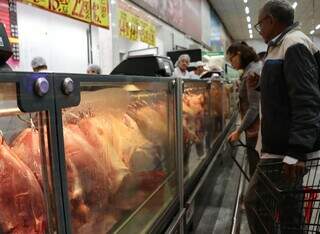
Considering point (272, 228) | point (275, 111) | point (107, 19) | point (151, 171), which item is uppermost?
point (107, 19)

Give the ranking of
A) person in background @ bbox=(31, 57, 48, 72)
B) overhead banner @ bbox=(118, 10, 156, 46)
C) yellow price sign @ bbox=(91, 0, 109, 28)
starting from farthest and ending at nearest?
1. overhead banner @ bbox=(118, 10, 156, 46)
2. yellow price sign @ bbox=(91, 0, 109, 28)
3. person in background @ bbox=(31, 57, 48, 72)

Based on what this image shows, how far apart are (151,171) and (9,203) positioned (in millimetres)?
1053

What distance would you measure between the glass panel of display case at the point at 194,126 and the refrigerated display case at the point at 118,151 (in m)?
0.48

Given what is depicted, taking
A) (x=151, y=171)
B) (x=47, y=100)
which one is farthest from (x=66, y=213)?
(x=151, y=171)

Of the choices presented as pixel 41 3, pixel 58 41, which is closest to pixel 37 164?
pixel 41 3

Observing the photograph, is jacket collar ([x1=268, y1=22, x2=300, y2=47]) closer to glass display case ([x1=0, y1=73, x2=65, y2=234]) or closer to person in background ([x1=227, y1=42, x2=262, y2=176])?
person in background ([x1=227, y1=42, x2=262, y2=176])

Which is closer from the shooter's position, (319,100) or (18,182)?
(18,182)

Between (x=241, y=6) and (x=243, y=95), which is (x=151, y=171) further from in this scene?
(x=241, y=6)

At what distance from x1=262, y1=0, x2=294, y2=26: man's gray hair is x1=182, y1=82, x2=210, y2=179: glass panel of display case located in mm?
742

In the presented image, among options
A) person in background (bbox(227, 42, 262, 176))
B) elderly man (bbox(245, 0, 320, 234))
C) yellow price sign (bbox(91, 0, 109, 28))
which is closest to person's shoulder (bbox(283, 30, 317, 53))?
elderly man (bbox(245, 0, 320, 234))

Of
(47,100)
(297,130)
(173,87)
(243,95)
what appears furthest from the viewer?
(243,95)

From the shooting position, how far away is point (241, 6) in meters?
15.3

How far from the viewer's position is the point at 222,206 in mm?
3408

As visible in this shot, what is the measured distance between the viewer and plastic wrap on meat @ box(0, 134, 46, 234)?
95 centimetres
